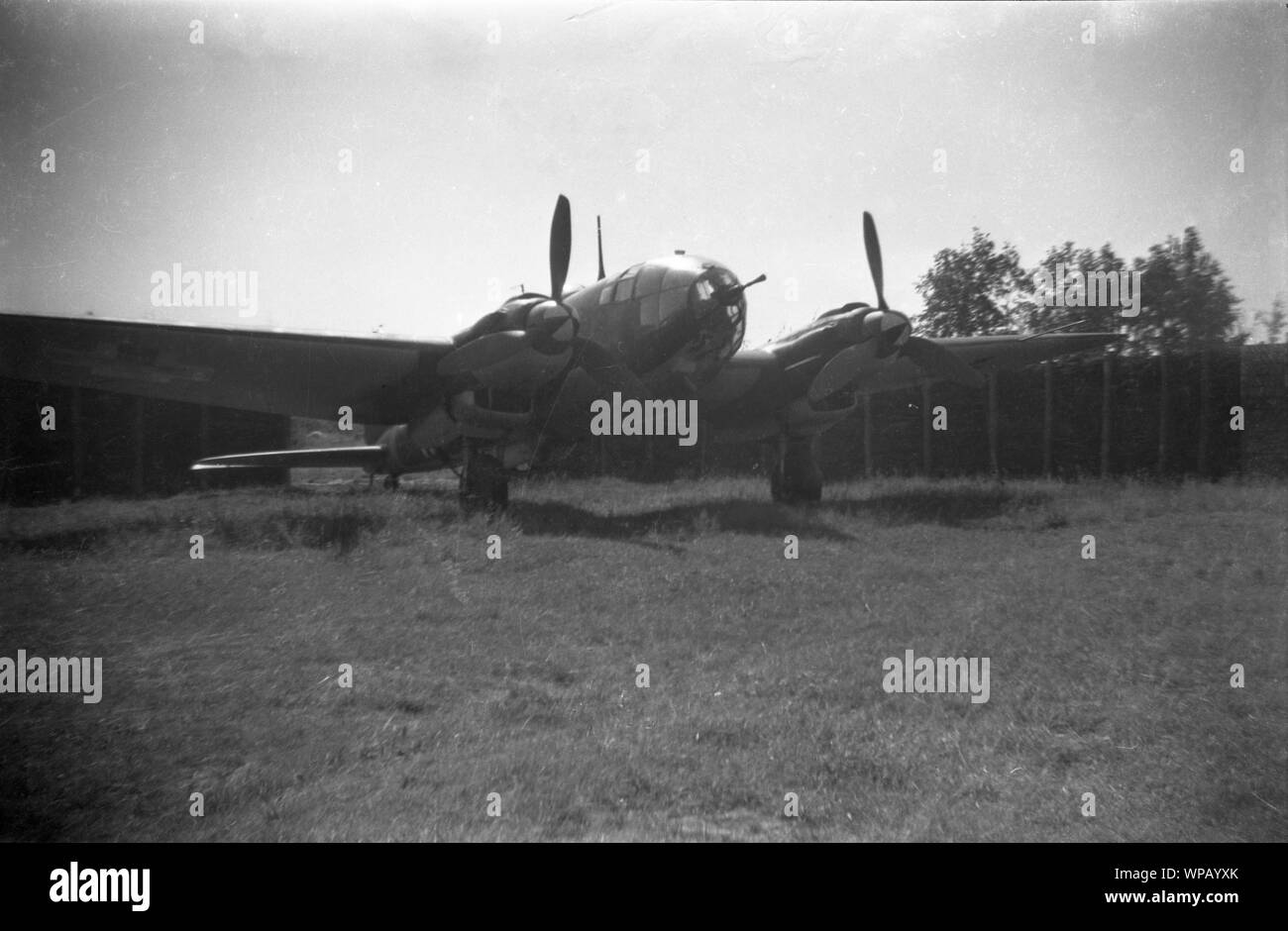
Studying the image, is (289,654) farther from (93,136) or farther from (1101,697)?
(1101,697)

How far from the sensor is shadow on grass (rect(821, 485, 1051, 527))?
11.1 metres

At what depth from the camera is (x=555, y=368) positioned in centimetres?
1148

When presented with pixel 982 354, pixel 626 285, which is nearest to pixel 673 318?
pixel 626 285

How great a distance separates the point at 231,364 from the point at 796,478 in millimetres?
9010

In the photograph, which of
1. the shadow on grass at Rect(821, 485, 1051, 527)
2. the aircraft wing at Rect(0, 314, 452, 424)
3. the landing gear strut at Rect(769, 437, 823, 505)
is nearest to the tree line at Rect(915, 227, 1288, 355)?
the shadow on grass at Rect(821, 485, 1051, 527)

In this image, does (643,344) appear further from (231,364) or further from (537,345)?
(231,364)

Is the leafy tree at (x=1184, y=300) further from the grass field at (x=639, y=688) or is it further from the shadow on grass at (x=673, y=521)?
the shadow on grass at (x=673, y=521)

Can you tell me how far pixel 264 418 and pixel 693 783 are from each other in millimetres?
14595

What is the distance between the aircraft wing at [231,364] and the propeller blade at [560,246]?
1.92 metres

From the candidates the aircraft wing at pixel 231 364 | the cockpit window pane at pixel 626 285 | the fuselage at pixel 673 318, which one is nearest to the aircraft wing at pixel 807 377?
the fuselage at pixel 673 318

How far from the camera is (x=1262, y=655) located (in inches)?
235

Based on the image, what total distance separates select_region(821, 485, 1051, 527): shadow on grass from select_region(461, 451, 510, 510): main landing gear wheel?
200 inches

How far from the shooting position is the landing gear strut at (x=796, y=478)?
44.4ft

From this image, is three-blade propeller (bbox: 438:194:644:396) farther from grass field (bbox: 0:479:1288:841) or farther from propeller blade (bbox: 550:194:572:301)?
grass field (bbox: 0:479:1288:841)
